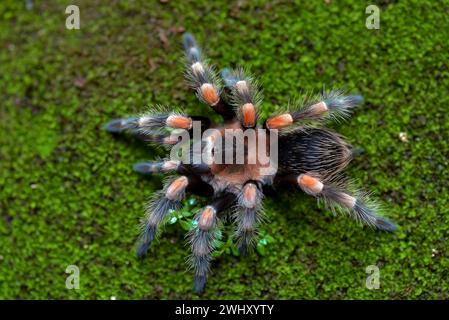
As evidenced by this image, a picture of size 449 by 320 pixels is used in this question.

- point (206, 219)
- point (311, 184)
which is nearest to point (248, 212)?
point (206, 219)

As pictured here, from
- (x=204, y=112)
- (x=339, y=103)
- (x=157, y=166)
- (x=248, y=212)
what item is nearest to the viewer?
(x=248, y=212)

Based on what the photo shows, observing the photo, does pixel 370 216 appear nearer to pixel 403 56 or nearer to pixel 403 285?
pixel 403 285

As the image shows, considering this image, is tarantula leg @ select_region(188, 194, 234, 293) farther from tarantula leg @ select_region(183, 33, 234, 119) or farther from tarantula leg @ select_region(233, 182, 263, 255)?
tarantula leg @ select_region(183, 33, 234, 119)

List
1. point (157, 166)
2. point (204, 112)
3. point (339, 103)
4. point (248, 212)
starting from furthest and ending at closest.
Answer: point (204, 112) < point (157, 166) < point (339, 103) < point (248, 212)

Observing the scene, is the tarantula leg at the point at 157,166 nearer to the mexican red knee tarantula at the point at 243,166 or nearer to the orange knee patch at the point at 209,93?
the mexican red knee tarantula at the point at 243,166

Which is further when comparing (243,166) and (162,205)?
(243,166)

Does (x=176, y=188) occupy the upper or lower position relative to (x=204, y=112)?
lower

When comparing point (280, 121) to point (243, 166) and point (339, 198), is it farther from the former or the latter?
point (339, 198)

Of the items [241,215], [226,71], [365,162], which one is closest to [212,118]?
[226,71]
